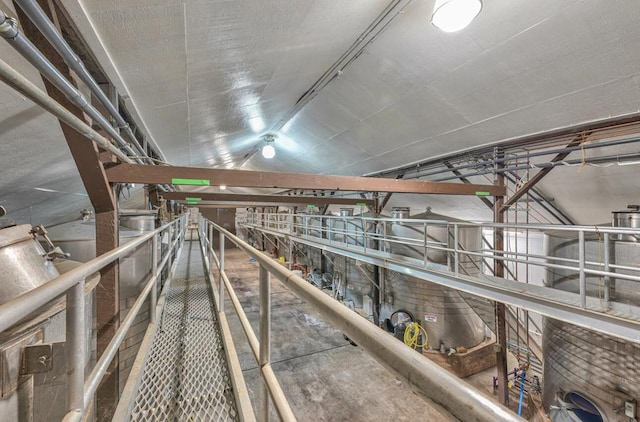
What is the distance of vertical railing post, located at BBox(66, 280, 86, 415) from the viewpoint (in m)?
0.57

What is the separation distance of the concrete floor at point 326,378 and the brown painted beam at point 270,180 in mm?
1327

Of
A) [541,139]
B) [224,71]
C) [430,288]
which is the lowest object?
[430,288]

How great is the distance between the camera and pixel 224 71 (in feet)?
6.65

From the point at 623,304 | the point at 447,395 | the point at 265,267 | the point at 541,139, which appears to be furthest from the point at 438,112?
the point at 447,395

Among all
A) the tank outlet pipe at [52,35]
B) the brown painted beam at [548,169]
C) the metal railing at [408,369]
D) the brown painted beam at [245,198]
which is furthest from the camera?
the brown painted beam at [245,198]

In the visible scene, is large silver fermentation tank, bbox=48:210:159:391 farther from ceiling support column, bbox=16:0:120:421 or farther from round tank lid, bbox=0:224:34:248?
A: round tank lid, bbox=0:224:34:248

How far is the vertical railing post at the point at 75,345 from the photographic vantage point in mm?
567

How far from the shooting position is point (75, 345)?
1.88 feet

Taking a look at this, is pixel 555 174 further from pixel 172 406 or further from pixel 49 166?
pixel 49 166

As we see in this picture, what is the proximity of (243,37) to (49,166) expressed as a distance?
6.60 feet

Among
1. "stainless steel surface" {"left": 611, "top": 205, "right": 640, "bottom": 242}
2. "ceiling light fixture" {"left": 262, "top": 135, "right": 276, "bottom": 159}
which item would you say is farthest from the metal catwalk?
"ceiling light fixture" {"left": 262, "top": 135, "right": 276, "bottom": 159}

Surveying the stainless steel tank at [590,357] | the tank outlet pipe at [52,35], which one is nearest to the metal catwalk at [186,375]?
the tank outlet pipe at [52,35]

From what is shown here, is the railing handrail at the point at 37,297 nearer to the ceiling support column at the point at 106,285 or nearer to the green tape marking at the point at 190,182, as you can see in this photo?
the ceiling support column at the point at 106,285

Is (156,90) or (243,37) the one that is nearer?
(243,37)
